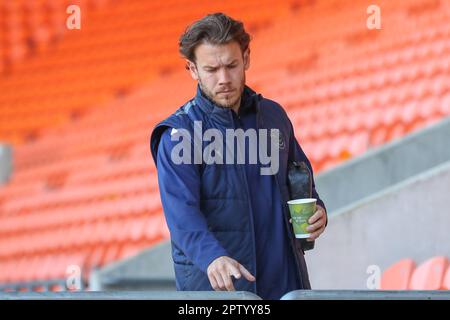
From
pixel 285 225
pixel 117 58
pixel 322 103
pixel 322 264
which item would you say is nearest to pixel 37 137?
pixel 117 58

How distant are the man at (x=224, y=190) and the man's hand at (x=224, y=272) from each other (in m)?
0.07

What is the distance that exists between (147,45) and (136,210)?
306cm

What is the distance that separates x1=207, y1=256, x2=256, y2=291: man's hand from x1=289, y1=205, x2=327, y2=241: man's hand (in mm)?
173

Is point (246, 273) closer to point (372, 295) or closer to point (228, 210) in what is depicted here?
point (228, 210)

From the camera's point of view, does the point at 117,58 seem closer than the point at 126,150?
No

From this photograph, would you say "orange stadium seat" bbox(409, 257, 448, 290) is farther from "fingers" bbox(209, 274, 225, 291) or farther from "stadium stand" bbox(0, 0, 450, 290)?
"fingers" bbox(209, 274, 225, 291)

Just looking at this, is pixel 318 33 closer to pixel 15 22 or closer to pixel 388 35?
pixel 388 35

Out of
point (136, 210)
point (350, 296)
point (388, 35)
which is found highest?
point (388, 35)

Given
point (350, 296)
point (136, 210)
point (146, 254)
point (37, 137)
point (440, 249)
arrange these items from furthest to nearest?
1. point (37, 137)
2. point (136, 210)
3. point (146, 254)
4. point (440, 249)
5. point (350, 296)

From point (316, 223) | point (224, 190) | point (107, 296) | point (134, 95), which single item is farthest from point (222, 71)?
point (134, 95)

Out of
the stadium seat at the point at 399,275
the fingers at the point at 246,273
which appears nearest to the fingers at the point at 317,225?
the fingers at the point at 246,273

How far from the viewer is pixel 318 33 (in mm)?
7434

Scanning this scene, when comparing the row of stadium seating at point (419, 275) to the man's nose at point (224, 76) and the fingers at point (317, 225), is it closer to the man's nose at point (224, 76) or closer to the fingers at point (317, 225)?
the fingers at point (317, 225)

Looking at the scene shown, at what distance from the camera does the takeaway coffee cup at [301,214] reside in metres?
1.86
